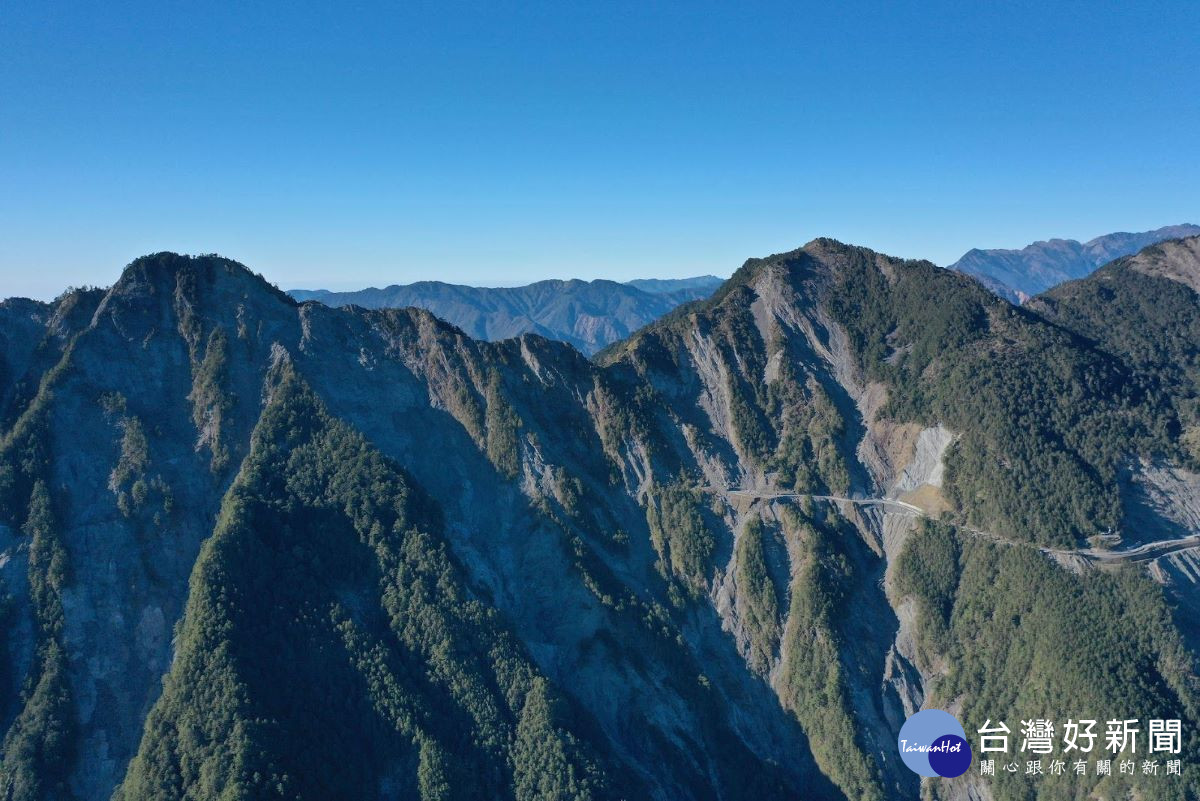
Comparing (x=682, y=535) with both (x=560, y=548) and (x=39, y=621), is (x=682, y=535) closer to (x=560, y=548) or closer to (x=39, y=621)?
(x=560, y=548)

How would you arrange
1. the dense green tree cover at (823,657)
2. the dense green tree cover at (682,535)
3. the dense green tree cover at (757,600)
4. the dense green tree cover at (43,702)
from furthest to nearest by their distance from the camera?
the dense green tree cover at (682,535), the dense green tree cover at (757,600), the dense green tree cover at (823,657), the dense green tree cover at (43,702)

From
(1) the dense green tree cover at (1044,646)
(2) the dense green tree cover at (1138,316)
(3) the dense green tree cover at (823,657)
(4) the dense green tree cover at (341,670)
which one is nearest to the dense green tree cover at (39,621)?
(4) the dense green tree cover at (341,670)

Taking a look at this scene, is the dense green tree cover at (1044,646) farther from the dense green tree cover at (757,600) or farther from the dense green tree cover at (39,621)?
the dense green tree cover at (39,621)

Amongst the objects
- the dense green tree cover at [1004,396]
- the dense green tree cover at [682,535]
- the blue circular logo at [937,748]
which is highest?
the dense green tree cover at [1004,396]

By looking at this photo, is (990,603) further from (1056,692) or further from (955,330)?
(955,330)

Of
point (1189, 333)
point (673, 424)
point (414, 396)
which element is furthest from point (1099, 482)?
point (414, 396)

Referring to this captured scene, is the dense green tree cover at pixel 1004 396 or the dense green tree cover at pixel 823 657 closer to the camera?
the dense green tree cover at pixel 823 657

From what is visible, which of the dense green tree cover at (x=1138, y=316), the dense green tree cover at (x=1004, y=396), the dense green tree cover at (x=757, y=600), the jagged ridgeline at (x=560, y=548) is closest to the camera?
the jagged ridgeline at (x=560, y=548)
